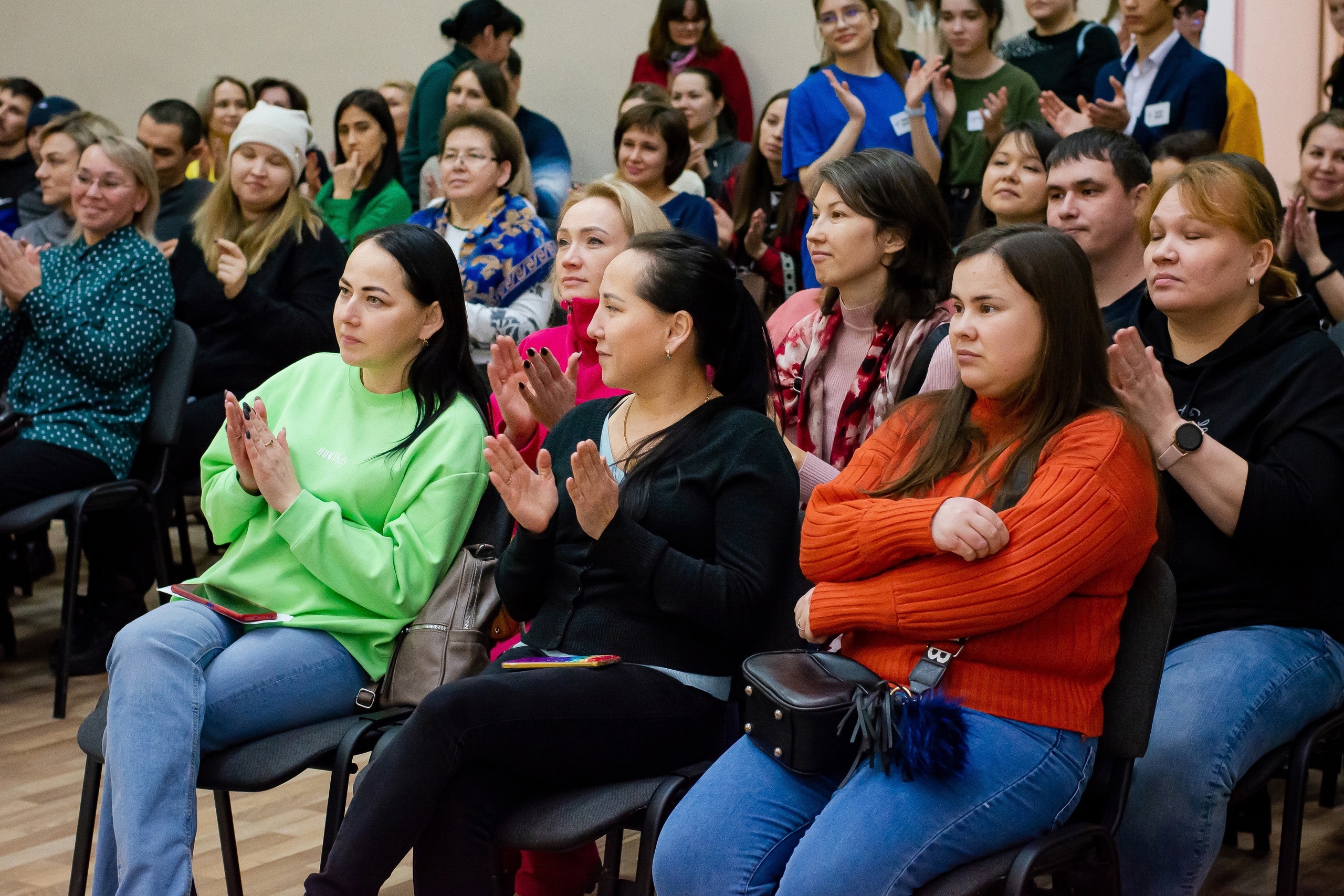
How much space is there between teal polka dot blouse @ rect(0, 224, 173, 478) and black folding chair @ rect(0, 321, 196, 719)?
0.11 feet

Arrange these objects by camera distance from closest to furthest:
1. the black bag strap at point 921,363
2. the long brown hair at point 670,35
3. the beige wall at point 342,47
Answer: the black bag strap at point 921,363
the long brown hair at point 670,35
the beige wall at point 342,47

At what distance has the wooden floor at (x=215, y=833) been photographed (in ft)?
8.26

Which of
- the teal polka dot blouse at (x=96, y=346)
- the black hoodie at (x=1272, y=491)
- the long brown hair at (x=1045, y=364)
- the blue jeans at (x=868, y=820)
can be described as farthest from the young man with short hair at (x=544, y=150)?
the blue jeans at (x=868, y=820)

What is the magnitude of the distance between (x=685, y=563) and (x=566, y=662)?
0.75 feet

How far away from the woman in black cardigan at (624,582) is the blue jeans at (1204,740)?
1.88 feet

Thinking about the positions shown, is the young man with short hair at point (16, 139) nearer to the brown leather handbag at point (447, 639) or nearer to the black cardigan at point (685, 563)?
the brown leather handbag at point (447, 639)

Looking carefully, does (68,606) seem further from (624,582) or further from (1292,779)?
(1292,779)

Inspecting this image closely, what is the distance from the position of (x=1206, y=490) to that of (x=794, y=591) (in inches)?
25.2

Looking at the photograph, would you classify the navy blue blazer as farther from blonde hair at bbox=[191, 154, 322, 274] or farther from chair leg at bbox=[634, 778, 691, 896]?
chair leg at bbox=[634, 778, 691, 896]

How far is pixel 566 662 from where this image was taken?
1.96 m

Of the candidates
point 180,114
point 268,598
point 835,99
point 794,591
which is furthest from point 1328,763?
point 180,114

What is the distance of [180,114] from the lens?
4.93 metres

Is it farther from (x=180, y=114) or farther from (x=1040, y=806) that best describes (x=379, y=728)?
(x=180, y=114)

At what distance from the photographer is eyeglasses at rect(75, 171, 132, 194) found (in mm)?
3773
